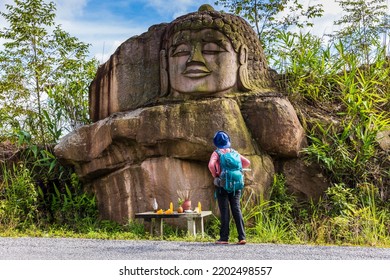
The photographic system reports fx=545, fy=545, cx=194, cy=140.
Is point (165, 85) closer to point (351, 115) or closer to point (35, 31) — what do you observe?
point (351, 115)

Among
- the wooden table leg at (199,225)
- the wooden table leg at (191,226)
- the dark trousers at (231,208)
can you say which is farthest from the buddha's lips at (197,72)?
the dark trousers at (231,208)

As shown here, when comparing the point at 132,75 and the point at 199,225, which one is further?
the point at 132,75

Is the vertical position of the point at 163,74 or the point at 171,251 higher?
the point at 163,74

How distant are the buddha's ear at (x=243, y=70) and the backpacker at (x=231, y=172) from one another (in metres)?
2.78

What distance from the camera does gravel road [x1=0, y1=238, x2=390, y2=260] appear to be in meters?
5.73

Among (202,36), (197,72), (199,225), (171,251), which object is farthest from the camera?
(202,36)

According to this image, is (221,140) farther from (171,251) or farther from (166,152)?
(166,152)

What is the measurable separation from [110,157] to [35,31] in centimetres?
505

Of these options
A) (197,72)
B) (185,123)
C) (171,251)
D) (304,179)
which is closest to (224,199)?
(171,251)

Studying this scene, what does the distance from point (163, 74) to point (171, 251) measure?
413 centimetres

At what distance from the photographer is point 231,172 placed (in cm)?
657

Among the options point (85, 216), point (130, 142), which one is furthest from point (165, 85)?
point (85, 216)

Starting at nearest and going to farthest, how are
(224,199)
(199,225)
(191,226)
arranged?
1. (224,199)
2. (191,226)
3. (199,225)

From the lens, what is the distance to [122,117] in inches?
357
